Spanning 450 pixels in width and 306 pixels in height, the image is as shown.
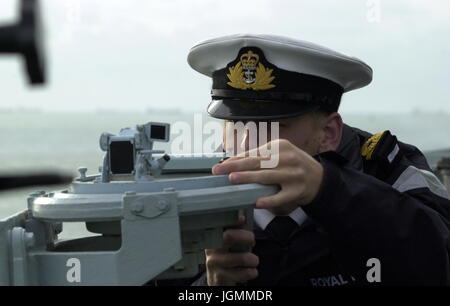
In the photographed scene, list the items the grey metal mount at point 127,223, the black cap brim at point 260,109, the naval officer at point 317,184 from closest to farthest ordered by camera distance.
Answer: the grey metal mount at point 127,223 → the naval officer at point 317,184 → the black cap brim at point 260,109

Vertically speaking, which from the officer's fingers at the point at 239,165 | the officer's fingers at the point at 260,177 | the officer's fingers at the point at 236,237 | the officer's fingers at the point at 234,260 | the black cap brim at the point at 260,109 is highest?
the black cap brim at the point at 260,109

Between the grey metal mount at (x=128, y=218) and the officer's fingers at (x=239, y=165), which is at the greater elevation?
the officer's fingers at (x=239, y=165)

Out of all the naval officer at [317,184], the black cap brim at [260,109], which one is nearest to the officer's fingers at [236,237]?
the naval officer at [317,184]

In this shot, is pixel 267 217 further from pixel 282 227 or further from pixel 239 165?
pixel 239 165

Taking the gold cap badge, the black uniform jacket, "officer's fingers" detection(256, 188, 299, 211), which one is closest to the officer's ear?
the gold cap badge

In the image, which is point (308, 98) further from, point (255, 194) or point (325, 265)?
point (255, 194)

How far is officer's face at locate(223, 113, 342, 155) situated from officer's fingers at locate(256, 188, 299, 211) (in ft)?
1.87

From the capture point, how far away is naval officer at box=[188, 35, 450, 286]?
1355 mm

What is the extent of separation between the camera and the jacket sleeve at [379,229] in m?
1.38

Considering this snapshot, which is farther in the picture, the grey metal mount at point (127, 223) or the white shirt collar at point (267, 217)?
the white shirt collar at point (267, 217)

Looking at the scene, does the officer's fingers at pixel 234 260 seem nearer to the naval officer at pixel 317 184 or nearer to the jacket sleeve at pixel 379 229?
the naval officer at pixel 317 184

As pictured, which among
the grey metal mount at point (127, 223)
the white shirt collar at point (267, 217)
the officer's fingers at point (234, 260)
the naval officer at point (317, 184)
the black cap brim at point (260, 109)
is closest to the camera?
the grey metal mount at point (127, 223)

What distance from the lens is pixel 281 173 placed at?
1216mm

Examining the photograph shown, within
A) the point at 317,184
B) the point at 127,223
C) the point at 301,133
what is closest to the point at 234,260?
the point at 317,184
